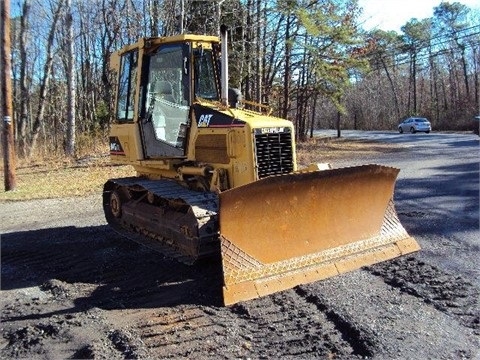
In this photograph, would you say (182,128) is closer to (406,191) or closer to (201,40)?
(201,40)

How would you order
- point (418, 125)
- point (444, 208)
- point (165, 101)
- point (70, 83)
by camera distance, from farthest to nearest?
point (418, 125)
point (70, 83)
point (444, 208)
point (165, 101)

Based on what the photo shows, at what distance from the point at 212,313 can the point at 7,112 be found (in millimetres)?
10551

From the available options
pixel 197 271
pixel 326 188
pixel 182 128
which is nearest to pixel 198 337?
pixel 197 271

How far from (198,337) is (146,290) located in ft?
4.41

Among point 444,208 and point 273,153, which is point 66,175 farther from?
point 444,208

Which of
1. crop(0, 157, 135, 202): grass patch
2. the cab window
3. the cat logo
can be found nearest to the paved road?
the cat logo

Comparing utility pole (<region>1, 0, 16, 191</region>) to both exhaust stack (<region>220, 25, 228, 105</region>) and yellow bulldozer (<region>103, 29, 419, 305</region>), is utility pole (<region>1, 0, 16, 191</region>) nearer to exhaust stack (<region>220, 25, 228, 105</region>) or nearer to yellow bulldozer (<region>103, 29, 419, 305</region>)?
yellow bulldozer (<region>103, 29, 419, 305</region>)

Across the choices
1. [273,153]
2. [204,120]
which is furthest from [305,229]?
[204,120]

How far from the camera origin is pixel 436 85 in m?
57.9

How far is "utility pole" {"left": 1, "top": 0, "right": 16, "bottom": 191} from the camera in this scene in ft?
41.3

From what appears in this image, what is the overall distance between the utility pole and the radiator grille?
9.02 meters

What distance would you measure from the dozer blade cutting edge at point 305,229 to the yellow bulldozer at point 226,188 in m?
0.01

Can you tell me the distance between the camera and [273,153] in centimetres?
604

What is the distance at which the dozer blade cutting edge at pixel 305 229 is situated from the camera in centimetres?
500
